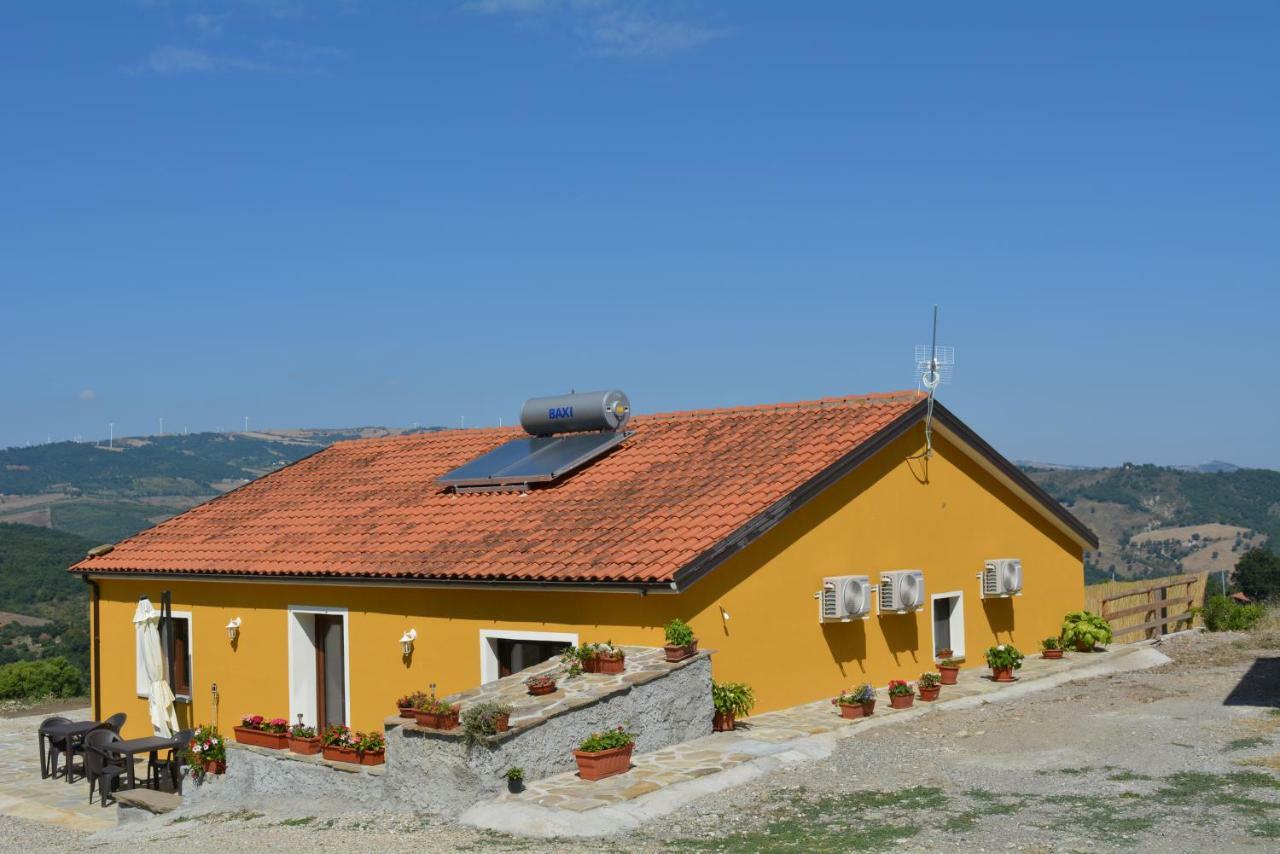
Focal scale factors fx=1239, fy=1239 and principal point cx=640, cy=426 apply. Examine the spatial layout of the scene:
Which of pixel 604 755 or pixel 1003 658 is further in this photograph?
pixel 1003 658

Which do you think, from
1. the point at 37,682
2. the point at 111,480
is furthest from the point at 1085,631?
the point at 111,480

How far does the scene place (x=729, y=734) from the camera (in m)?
14.2

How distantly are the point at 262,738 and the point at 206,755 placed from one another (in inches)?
38.8

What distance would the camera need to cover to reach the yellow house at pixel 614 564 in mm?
15555

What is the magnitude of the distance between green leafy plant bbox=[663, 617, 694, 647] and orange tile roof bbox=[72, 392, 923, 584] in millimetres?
577

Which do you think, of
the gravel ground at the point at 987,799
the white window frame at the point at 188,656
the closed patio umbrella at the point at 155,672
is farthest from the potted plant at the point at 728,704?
the white window frame at the point at 188,656

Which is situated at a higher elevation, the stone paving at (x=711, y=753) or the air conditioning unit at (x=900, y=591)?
the air conditioning unit at (x=900, y=591)

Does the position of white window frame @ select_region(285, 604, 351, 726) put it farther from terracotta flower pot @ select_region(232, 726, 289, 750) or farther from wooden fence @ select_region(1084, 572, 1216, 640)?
wooden fence @ select_region(1084, 572, 1216, 640)

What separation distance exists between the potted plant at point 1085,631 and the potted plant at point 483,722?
13.2 meters

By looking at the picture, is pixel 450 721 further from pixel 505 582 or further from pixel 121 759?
pixel 121 759

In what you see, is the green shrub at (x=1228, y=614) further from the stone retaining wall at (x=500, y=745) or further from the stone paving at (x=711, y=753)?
the stone retaining wall at (x=500, y=745)

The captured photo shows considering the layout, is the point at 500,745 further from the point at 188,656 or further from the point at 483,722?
the point at 188,656

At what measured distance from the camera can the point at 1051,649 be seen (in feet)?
68.7

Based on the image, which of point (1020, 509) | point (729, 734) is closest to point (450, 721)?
point (729, 734)
